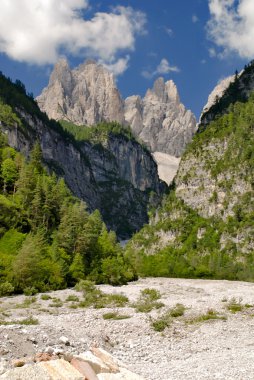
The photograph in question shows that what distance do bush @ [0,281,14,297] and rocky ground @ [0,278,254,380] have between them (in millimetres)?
10719

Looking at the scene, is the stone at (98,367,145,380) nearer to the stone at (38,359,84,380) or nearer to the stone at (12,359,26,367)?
the stone at (38,359,84,380)

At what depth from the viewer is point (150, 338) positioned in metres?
40.8

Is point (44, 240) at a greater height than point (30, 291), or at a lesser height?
greater

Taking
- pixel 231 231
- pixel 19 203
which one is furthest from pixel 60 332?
pixel 231 231

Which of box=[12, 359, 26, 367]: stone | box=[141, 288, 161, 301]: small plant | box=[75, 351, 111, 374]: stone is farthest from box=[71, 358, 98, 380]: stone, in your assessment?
box=[141, 288, 161, 301]: small plant

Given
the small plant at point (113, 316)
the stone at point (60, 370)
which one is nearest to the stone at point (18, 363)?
the stone at point (60, 370)

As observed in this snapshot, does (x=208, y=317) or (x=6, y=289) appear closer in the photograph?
(x=208, y=317)

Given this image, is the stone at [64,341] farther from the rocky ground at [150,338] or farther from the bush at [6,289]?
the bush at [6,289]

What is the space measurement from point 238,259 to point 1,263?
4740 inches

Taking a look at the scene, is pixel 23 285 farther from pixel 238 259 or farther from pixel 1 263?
pixel 238 259

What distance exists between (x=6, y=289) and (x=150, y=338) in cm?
3645

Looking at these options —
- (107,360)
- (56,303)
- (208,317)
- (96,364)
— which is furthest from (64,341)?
(56,303)

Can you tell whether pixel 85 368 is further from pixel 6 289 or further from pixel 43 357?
pixel 6 289

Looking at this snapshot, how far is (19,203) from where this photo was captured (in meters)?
100
